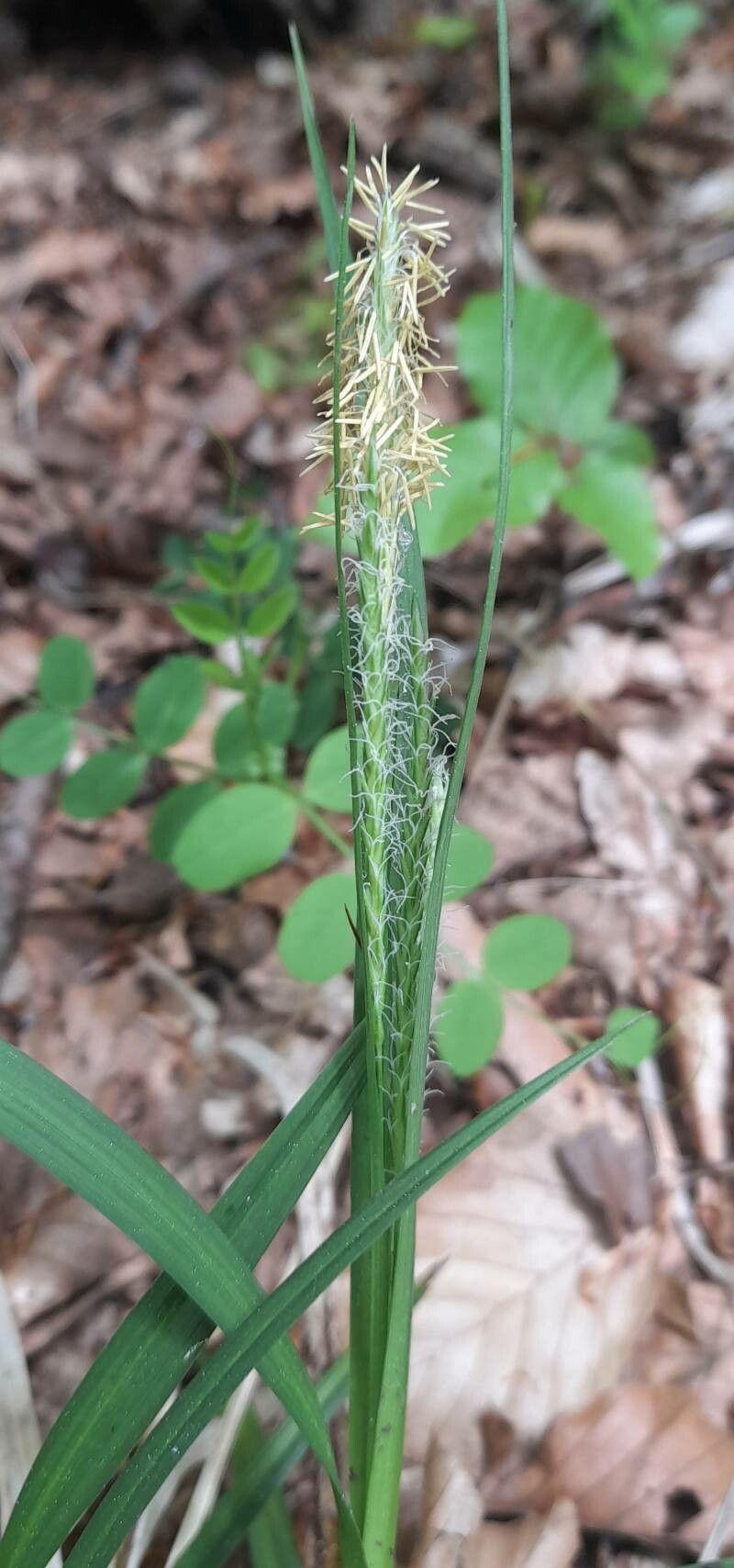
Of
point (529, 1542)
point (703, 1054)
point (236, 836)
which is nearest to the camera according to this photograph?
point (529, 1542)

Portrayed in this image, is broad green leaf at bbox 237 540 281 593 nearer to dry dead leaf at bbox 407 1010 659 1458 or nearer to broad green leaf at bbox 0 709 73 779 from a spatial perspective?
broad green leaf at bbox 0 709 73 779

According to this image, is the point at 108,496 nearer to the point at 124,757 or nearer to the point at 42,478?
the point at 42,478

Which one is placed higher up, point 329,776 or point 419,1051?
point 329,776

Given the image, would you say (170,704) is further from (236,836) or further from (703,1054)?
(703,1054)

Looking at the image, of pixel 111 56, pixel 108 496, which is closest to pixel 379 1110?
pixel 108 496

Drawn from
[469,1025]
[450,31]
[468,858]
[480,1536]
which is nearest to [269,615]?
[468,858]

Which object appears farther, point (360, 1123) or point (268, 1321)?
point (360, 1123)
